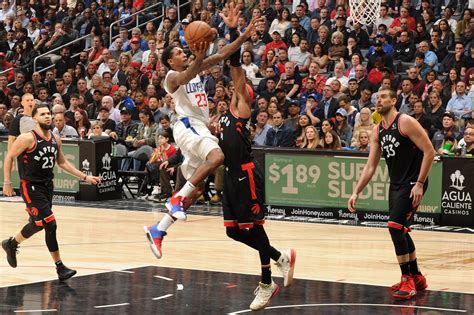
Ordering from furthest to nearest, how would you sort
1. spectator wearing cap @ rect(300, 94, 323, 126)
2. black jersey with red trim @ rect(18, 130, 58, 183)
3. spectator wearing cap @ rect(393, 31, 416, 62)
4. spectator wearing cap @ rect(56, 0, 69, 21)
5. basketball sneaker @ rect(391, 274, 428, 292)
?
1. spectator wearing cap @ rect(56, 0, 69, 21)
2. spectator wearing cap @ rect(393, 31, 416, 62)
3. spectator wearing cap @ rect(300, 94, 323, 126)
4. black jersey with red trim @ rect(18, 130, 58, 183)
5. basketball sneaker @ rect(391, 274, 428, 292)

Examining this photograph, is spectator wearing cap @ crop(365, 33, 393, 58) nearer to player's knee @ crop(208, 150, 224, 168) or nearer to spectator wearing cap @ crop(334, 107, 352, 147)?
spectator wearing cap @ crop(334, 107, 352, 147)

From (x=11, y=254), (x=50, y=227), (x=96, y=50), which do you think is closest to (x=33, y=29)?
(x=96, y=50)

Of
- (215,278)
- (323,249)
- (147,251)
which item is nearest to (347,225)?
(323,249)

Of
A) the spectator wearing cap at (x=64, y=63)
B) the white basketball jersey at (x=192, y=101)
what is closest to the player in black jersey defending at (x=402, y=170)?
the white basketball jersey at (x=192, y=101)

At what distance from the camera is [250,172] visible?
1025cm

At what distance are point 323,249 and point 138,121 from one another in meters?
8.37

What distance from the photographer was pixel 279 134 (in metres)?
19.0

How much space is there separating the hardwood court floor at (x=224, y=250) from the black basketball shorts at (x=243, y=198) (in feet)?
7.14

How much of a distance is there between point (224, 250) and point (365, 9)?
6593mm

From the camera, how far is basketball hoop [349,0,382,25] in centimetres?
1881

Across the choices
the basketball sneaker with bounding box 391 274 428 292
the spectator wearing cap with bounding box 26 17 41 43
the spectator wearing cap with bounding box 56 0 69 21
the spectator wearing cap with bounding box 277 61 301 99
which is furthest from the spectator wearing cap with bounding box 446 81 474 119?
the spectator wearing cap with bounding box 26 17 41 43

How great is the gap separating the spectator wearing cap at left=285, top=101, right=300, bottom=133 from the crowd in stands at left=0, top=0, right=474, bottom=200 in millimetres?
26

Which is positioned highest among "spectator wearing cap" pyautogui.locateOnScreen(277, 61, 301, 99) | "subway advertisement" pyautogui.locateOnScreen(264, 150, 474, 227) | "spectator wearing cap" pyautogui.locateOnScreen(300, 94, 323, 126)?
"spectator wearing cap" pyautogui.locateOnScreen(277, 61, 301, 99)

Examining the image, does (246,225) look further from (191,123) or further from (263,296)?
(191,123)
